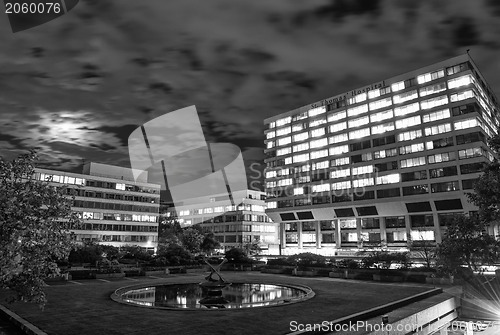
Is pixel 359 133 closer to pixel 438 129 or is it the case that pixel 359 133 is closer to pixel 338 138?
pixel 338 138

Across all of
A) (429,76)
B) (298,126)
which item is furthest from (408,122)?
(298,126)

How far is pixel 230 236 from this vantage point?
147 metres

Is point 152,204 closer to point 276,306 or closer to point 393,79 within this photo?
point 393,79

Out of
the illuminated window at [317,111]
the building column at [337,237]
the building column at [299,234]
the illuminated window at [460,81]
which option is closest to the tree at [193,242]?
the building column at [299,234]

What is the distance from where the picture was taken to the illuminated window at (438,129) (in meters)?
85.8

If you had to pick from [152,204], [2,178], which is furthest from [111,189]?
[2,178]

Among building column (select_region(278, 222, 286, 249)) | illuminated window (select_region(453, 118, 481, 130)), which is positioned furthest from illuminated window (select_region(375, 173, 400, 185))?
building column (select_region(278, 222, 286, 249))

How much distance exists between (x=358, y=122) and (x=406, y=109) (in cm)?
1343

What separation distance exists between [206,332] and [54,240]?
7824mm

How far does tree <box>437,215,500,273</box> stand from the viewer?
23.7m

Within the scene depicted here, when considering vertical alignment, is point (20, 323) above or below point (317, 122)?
below

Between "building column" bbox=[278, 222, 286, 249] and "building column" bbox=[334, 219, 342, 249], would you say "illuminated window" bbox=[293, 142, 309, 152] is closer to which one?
"building column" bbox=[334, 219, 342, 249]

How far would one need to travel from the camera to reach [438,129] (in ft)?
287

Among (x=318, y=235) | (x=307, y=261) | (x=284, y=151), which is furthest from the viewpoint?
(x=284, y=151)
